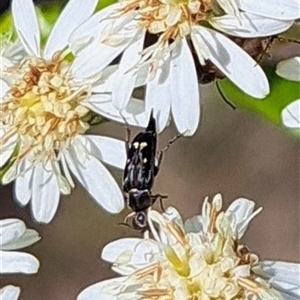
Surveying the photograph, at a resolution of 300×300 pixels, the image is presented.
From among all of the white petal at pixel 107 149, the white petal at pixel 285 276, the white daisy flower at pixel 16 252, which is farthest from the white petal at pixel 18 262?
the white petal at pixel 285 276

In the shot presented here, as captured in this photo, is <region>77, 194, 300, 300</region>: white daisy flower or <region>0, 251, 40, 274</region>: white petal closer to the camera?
<region>77, 194, 300, 300</region>: white daisy flower

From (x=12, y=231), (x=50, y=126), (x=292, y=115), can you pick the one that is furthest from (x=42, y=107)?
(x=292, y=115)

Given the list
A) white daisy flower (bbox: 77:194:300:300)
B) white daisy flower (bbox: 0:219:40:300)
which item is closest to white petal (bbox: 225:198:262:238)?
white daisy flower (bbox: 77:194:300:300)

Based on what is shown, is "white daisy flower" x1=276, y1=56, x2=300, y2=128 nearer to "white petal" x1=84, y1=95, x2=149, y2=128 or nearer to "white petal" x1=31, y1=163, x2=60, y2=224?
"white petal" x1=84, y1=95, x2=149, y2=128

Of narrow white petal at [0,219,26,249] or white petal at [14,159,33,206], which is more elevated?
white petal at [14,159,33,206]

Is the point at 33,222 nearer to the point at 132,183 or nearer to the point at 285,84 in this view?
the point at 132,183

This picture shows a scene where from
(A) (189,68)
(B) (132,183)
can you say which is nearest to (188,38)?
(A) (189,68)

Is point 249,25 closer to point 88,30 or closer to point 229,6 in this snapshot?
point 229,6
